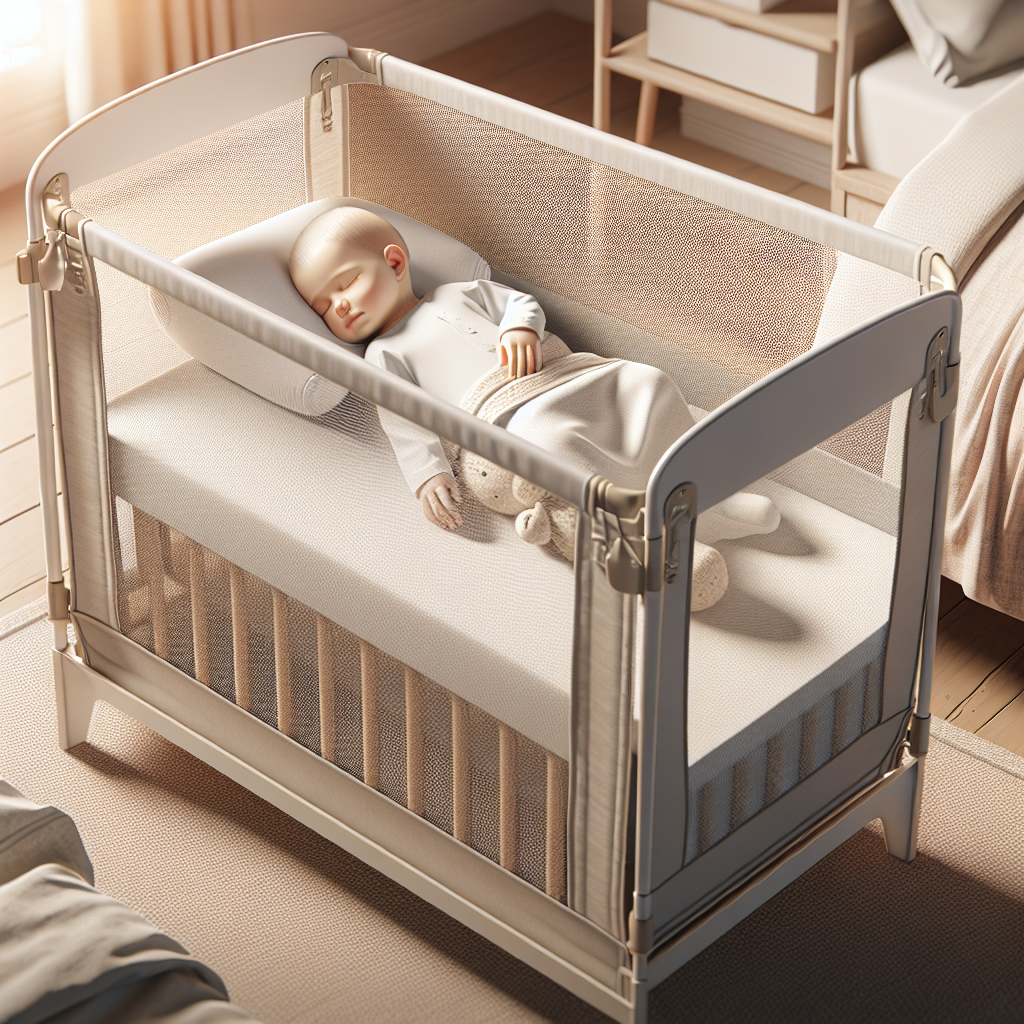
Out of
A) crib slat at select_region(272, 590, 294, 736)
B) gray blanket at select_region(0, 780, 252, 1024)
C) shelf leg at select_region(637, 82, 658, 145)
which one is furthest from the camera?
shelf leg at select_region(637, 82, 658, 145)

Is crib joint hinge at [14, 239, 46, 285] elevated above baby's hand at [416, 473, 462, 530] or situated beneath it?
elevated above

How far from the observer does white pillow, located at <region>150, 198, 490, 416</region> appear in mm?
1283

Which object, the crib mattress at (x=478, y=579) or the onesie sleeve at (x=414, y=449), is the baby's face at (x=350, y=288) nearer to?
the crib mattress at (x=478, y=579)

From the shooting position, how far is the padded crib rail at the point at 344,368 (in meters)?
1.08

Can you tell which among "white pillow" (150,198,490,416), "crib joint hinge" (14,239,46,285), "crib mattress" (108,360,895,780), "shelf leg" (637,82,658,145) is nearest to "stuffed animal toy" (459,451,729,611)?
"crib mattress" (108,360,895,780)

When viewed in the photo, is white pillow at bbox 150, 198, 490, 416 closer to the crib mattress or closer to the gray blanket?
the crib mattress

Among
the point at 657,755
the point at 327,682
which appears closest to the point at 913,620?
the point at 657,755

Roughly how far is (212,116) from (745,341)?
24.2 inches

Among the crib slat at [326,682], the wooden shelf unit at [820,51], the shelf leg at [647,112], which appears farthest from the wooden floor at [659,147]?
the crib slat at [326,682]

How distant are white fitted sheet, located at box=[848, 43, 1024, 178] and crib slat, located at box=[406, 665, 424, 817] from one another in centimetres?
152

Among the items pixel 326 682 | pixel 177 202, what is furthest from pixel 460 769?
pixel 177 202

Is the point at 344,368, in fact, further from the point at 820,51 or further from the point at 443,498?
A: the point at 820,51

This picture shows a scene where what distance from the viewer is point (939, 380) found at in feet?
3.97

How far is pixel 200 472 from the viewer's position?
138 cm
